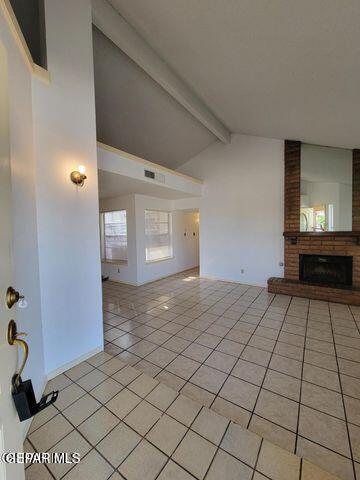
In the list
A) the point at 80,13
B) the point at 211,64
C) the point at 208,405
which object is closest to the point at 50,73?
the point at 80,13

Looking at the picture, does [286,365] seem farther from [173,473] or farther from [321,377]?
[173,473]

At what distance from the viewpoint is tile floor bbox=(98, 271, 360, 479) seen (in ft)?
4.76

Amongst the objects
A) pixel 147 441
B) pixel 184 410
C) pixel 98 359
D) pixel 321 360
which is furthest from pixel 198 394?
pixel 321 360

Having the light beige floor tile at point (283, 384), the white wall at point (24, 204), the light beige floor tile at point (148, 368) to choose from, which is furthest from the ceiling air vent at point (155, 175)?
the light beige floor tile at point (283, 384)

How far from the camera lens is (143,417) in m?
1.54

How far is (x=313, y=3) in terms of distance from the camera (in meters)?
1.43

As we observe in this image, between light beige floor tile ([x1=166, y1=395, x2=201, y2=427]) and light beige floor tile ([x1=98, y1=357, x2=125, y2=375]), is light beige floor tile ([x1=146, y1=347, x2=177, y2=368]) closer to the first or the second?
light beige floor tile ([x1=98, y1=357, x2=125, y2=375])

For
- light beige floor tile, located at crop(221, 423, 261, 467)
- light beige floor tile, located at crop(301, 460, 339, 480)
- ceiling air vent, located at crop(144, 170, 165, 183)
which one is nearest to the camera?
light beige floor tile, located at crop(301, 460, 339, 480)

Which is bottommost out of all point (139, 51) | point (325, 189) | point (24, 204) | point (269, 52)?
point (24, 204)

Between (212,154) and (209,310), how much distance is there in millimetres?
3912

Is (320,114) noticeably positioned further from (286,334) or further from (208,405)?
(208,405)

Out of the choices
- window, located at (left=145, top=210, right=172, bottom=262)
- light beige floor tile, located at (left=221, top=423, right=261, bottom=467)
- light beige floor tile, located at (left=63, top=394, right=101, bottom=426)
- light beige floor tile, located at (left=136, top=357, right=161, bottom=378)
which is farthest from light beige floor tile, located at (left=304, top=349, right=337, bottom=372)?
window, located at (left=145, top=210, right=172, bottom=262)

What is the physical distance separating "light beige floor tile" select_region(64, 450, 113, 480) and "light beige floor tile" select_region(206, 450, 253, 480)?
1.94ft

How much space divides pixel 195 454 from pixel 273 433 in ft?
1.85
